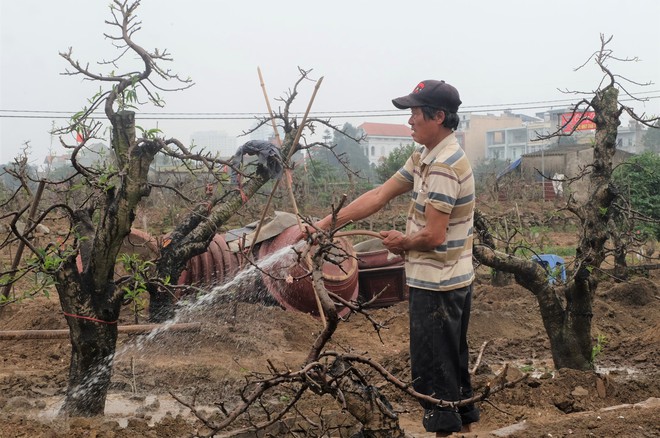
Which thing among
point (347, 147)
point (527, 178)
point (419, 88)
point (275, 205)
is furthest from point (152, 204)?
point (347, 147)

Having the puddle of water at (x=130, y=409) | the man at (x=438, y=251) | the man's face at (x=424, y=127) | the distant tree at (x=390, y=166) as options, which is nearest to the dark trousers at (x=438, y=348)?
the man at (x=438, y=251)

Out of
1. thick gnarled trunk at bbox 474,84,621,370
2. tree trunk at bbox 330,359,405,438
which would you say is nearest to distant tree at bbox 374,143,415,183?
thick gnarled trunk at bbox 474,84,621,370

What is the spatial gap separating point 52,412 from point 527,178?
99.7 feet

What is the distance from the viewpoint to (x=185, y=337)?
292 inches

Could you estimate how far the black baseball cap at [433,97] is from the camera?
13.5 feet

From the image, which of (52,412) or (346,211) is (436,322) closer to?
(346,211)

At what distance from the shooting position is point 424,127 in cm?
415

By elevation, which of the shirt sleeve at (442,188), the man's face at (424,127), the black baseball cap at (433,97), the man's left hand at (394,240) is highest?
the black baseball cap at (433,97)

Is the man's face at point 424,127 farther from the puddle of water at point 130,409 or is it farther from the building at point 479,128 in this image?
the building at point 479,128

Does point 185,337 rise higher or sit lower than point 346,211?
lower

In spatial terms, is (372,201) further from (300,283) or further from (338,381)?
(300,283)

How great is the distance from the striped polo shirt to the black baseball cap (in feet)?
0.63

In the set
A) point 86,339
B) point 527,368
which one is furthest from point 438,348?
point 527,368

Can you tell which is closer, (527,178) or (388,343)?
(388,343)
